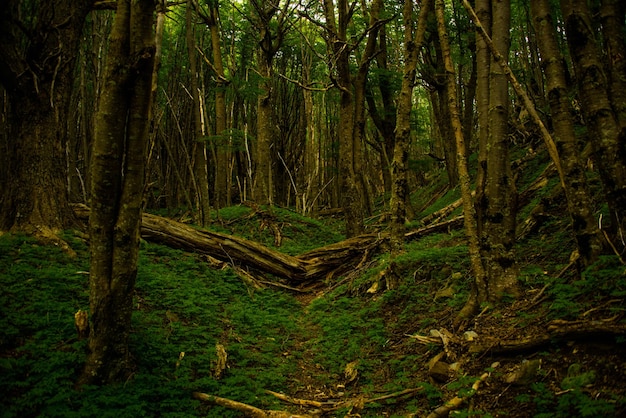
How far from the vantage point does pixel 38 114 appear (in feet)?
19.7

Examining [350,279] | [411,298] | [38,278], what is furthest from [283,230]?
[38,278]

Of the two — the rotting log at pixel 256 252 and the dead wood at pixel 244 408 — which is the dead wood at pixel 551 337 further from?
the rotting log at pixel 256 252

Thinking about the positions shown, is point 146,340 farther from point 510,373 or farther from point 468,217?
point 468,217

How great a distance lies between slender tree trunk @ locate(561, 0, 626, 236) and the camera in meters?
3.20

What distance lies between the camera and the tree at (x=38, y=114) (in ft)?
18.8

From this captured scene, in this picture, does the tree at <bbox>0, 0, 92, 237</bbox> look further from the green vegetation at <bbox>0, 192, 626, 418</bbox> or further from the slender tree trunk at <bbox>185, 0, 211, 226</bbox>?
the slender tree trunk at <bbox>185, 0, 211, 226</bbox>

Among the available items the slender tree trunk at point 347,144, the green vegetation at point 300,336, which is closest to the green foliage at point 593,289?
the green vegetation at point 300,336

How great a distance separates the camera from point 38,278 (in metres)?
4.74

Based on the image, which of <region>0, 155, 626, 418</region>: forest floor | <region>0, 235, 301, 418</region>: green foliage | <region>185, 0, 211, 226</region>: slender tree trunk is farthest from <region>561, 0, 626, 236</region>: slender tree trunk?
<region>185, 0, 211, 226</region>: slender tree trunk

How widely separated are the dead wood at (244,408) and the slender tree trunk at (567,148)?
277 centimetres

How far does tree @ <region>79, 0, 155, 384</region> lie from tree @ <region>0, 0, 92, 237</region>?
9.49 ft

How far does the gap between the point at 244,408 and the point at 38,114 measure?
514 centimetres

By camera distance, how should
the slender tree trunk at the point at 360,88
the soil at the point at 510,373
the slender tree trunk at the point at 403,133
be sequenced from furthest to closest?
the slender tree trunk at the point at 360,88, the slender tree trunk at the point at 403,133, the soil at the point at 510,373

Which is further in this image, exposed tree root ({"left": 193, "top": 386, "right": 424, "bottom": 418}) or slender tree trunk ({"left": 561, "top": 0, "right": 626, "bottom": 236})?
exposed tree root ({"left": 193, "top": 386, "right": 424, "bottom": 418})
